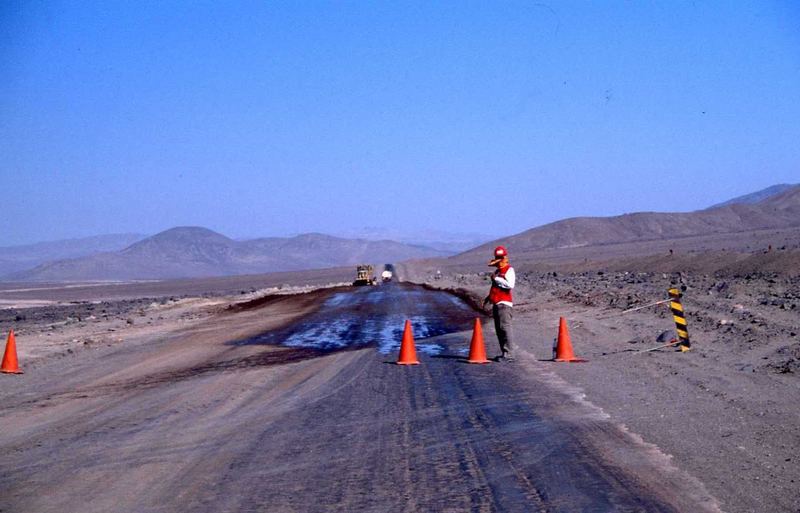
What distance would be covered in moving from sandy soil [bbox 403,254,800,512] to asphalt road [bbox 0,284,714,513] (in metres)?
0.44

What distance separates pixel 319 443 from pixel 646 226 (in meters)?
156

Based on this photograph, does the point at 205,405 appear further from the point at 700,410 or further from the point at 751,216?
the point at 751,216

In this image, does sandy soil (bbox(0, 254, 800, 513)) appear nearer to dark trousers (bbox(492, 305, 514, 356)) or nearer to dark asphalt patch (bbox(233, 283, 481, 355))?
dark trousers (bbox(492, 305, 514, 356))

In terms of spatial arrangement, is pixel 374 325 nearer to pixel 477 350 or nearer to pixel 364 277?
pixel 477 350

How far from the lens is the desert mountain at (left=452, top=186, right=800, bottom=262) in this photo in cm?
14775

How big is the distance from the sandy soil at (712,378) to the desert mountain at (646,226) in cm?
12034

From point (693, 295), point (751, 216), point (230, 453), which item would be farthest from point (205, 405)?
point (751, 216)

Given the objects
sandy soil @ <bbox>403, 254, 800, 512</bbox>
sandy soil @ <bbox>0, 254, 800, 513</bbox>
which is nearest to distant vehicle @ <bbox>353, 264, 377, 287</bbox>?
sandy soil @ <bbox>0, 254, 800, 513</bbox>

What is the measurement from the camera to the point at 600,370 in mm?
14742

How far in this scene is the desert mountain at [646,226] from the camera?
148 meters

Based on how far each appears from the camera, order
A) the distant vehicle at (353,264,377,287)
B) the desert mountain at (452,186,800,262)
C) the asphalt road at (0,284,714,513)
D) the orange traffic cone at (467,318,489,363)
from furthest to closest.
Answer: the desert mountain at (452,186,800,262) < the distant vehicle at (353,264,377,287) < the orange traffic cone at (467,318,489,363) < the asphalt road at (0,284,714,513)

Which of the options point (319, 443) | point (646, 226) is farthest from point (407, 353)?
point (646, 226)

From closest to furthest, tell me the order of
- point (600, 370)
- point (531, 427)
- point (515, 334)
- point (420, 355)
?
point (531, 427) < point (600, 370) < point (420, 355) < point (515, 334)

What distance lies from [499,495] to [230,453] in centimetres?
295
